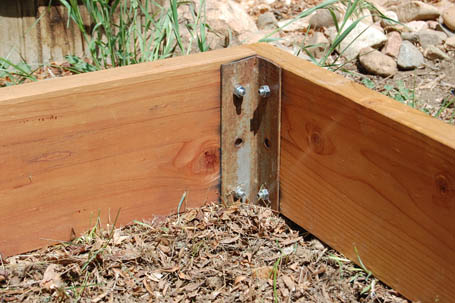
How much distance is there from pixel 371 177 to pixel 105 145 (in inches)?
32.6

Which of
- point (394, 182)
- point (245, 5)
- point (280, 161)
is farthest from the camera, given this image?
point (245, 5)

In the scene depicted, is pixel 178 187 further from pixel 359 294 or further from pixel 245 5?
pixel 245 5

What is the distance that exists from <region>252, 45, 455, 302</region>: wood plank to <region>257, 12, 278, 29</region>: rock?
207 cm

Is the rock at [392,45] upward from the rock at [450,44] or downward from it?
upward

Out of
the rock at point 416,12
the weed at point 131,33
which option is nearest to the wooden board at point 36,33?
the weed at point 131,33

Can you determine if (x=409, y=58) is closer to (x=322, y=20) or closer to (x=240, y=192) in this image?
(x=322, y=20)

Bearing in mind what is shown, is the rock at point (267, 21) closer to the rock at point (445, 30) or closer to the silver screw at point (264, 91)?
the rock at point (445, 30)

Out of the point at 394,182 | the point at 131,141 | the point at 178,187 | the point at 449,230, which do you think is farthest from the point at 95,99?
the point at 449,230

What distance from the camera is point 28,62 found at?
3.38 metres

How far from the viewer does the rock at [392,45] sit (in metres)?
3.56

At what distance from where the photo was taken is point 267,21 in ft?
14.5

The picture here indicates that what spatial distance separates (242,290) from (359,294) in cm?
36

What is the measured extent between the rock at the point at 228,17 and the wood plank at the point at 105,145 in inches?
54.8

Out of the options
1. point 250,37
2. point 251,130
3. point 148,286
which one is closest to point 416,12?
point 250,37
